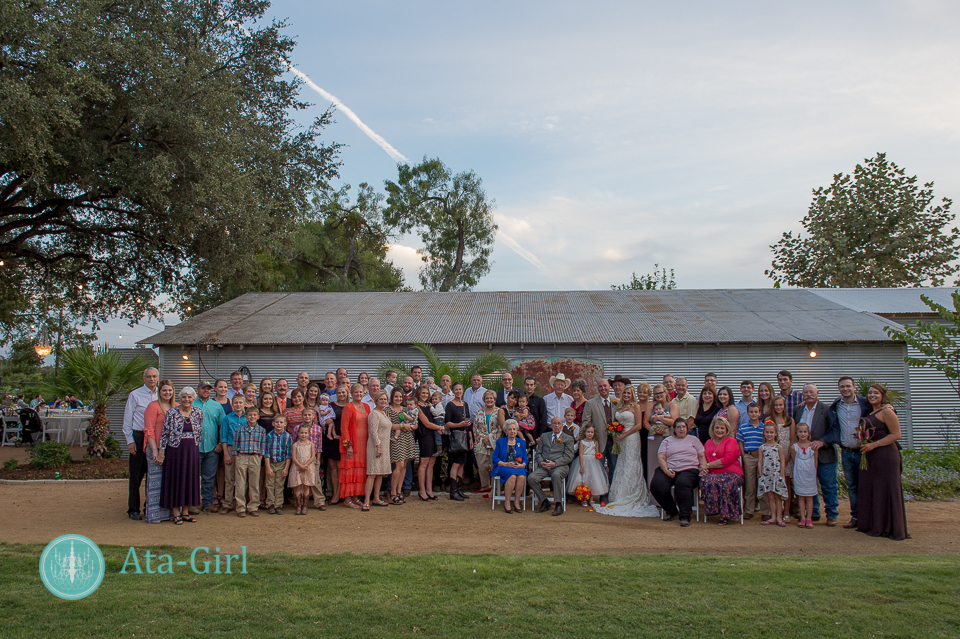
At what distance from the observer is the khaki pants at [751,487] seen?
8.37 m

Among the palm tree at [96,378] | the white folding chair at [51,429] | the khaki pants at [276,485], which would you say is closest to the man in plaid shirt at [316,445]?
the khaki pants at [276,485]

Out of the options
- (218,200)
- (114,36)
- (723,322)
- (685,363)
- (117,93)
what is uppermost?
(114,36)

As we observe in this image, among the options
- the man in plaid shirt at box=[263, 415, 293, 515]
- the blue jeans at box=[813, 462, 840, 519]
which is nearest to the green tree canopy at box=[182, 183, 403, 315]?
the man in plaid shirt at box=[263, 415, 293, 515]

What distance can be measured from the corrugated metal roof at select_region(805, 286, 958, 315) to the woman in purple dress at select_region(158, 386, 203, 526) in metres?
16.5

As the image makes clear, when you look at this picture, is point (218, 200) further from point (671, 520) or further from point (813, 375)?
point (813, 375)

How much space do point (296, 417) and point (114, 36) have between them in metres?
9.20

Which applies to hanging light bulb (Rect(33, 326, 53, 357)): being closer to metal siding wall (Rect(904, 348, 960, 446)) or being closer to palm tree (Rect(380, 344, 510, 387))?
palm tree (Rect(380, 344, 510, 387))

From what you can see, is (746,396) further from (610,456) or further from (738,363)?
(738,363)

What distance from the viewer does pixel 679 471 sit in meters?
8.32

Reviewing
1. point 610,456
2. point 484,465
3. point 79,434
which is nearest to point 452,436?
point 484,465

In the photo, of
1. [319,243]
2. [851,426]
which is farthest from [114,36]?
[319,243]

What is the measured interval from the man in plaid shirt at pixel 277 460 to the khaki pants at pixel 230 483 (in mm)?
468

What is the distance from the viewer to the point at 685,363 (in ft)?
48.7

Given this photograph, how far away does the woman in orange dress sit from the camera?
29.9 feet
